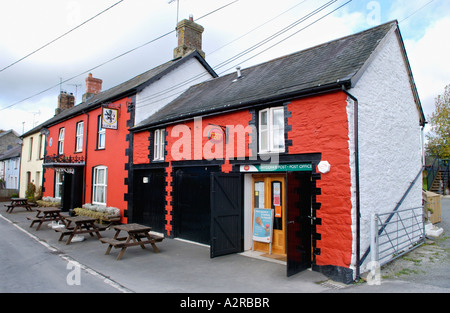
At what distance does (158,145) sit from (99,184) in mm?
5407

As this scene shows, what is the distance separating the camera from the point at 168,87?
48.5 ft

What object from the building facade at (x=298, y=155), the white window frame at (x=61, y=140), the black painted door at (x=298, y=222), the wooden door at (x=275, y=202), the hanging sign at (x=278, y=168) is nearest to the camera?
the black painted door at (x=298, y=222)

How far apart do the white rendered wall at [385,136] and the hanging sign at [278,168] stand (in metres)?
1.18

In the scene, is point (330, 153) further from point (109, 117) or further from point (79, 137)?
point (79, 137)

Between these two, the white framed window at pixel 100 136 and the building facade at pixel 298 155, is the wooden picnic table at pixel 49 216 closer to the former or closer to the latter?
the building facade at pixel 298 155

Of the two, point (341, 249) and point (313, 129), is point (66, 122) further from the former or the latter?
point (341, 249)

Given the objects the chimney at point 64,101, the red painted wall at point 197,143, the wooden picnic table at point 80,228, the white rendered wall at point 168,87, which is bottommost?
the wooden picnic table at point 80,228

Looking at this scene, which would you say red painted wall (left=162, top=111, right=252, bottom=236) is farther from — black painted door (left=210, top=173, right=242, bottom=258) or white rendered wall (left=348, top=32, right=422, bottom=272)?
white rendered wall (left=348, top=32, right=422, bottom=272)

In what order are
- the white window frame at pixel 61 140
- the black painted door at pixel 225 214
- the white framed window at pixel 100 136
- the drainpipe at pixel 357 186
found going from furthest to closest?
the white window frame at pixel 61 140, the white framed window at pixel 100 136, the black painted door at pixel 225 214, the drainpipe at pixel 357 186

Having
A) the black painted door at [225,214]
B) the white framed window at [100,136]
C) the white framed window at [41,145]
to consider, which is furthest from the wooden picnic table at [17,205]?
the black painted door at [225,214]

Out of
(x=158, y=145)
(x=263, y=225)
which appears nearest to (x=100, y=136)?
(x=158, y=145)

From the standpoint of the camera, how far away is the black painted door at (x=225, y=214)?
8.14 meters
